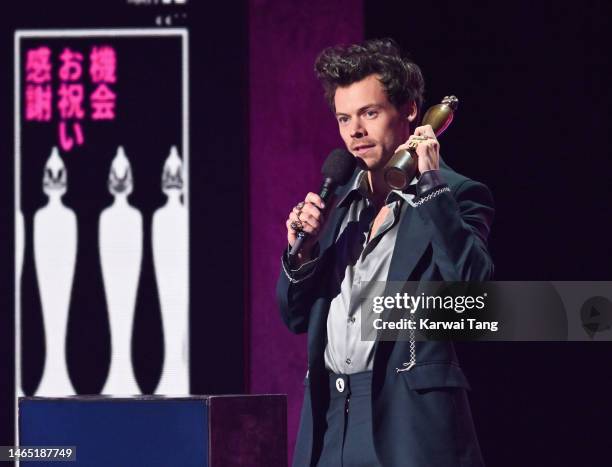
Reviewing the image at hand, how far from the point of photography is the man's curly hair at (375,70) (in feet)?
6.79

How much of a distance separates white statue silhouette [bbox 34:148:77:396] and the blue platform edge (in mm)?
1777

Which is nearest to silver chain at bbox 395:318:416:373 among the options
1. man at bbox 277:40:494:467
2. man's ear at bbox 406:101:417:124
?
man at bbox 277:40:494:467

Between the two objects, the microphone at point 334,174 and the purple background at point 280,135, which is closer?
the microphone at point 334,174

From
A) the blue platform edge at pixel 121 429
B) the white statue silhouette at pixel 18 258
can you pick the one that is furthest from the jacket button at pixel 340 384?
the white statue silhouette at pixel 18 258

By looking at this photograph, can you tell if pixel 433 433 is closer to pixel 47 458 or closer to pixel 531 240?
pixel 47 458

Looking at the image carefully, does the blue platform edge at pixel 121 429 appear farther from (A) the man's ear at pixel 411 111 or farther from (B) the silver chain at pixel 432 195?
(A) the man's ear at pixel 411 111

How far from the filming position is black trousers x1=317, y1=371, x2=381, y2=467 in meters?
1.84

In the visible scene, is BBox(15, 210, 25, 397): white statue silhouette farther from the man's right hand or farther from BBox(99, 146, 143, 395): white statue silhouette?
the man's right hand

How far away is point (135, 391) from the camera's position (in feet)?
11.9

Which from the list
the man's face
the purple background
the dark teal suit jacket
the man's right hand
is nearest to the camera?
the dark teal suit jacket

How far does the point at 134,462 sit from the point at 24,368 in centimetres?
191

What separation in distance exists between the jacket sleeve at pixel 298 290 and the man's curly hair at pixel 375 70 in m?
0.36

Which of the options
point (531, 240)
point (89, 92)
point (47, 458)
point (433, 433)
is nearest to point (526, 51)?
point (531, 240)

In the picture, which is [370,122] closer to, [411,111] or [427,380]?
[411,111]
